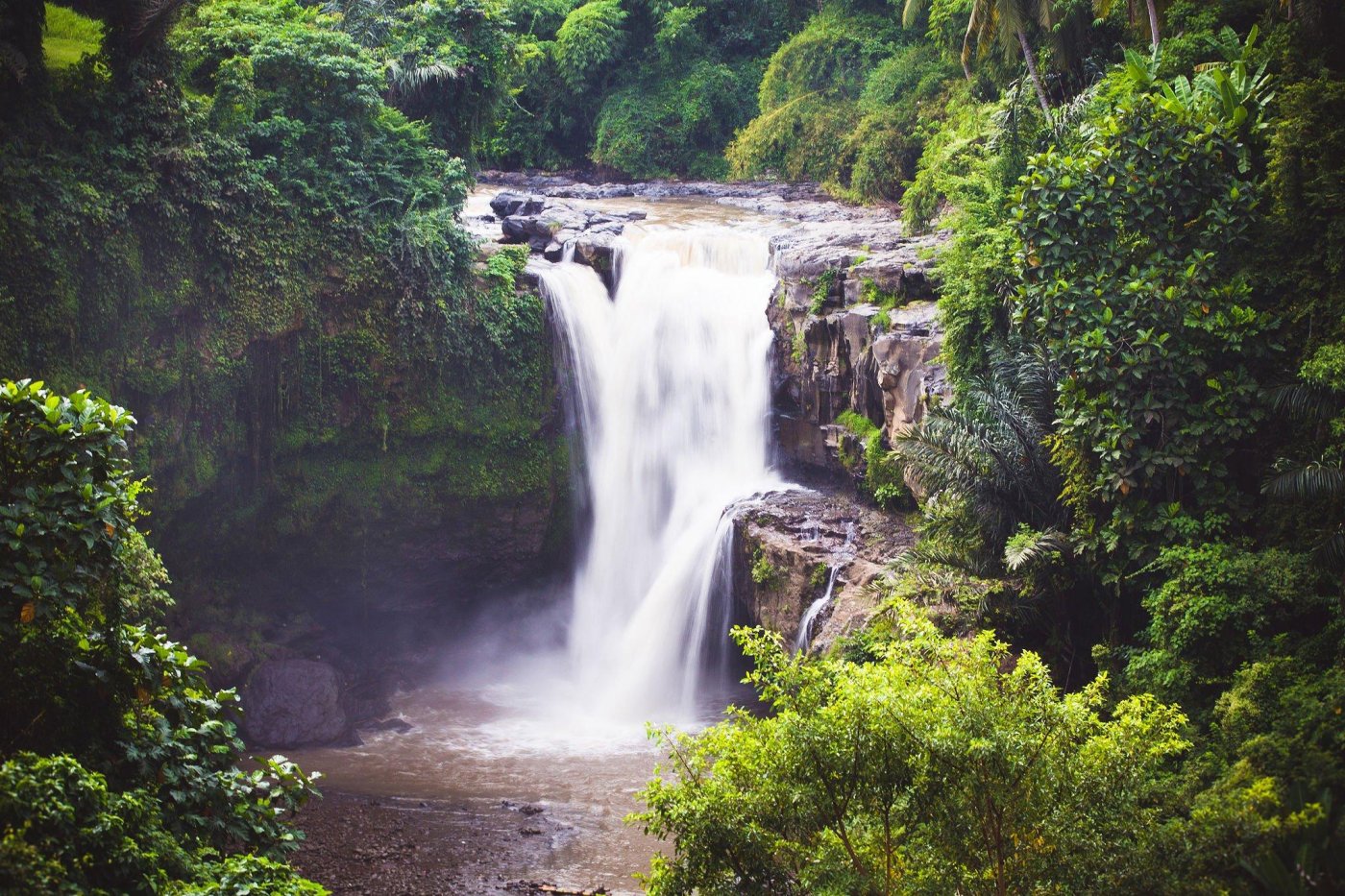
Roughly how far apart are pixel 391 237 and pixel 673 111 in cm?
1775

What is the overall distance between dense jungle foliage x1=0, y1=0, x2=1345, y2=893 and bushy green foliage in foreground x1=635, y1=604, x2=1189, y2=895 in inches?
1.5

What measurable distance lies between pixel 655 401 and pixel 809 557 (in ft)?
19.3

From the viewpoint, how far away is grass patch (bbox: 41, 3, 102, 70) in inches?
698

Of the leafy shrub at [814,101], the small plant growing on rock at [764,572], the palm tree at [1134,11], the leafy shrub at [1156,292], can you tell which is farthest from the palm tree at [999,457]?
the leafy shrub at [814,101]

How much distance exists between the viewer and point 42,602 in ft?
24.3

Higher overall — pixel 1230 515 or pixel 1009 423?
pixel 1009 423

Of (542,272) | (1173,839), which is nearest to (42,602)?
(1173,839)

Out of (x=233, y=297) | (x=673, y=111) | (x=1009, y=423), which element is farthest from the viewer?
(x=673, y=111)

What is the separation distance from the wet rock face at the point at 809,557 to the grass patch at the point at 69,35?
43.6ft

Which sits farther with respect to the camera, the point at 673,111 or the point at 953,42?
the point at 673,111

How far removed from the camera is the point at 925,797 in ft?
28.1

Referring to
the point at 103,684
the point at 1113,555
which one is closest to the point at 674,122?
the point at 1113,555

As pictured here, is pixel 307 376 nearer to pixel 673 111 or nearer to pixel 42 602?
pixel 42 602

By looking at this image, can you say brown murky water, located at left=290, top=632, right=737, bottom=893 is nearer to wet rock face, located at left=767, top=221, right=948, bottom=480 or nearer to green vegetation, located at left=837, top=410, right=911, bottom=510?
green vegetation, located at left=837, top=410, right=911, bottom=510
